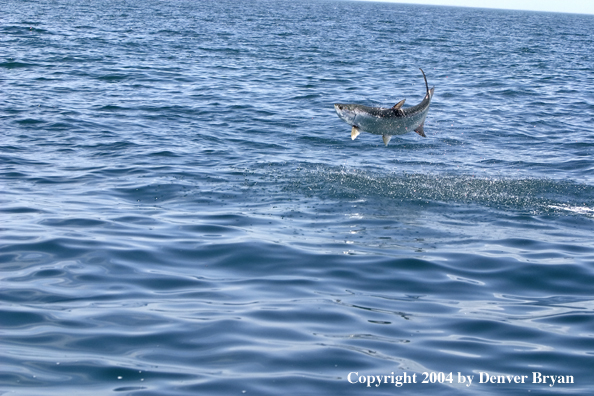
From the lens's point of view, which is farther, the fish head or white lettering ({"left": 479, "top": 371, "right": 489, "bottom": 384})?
the fish head

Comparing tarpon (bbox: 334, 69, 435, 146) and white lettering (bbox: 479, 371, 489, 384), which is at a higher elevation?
tarpon (bbox: 334, 69, 435, 146)

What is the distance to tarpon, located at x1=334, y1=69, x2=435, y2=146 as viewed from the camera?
8.84 m

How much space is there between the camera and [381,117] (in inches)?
349

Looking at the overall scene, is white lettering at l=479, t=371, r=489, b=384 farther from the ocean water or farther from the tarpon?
the tarpon

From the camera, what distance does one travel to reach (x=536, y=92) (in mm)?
24625

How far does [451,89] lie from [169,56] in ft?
43.0

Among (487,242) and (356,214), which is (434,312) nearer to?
(487,242)
